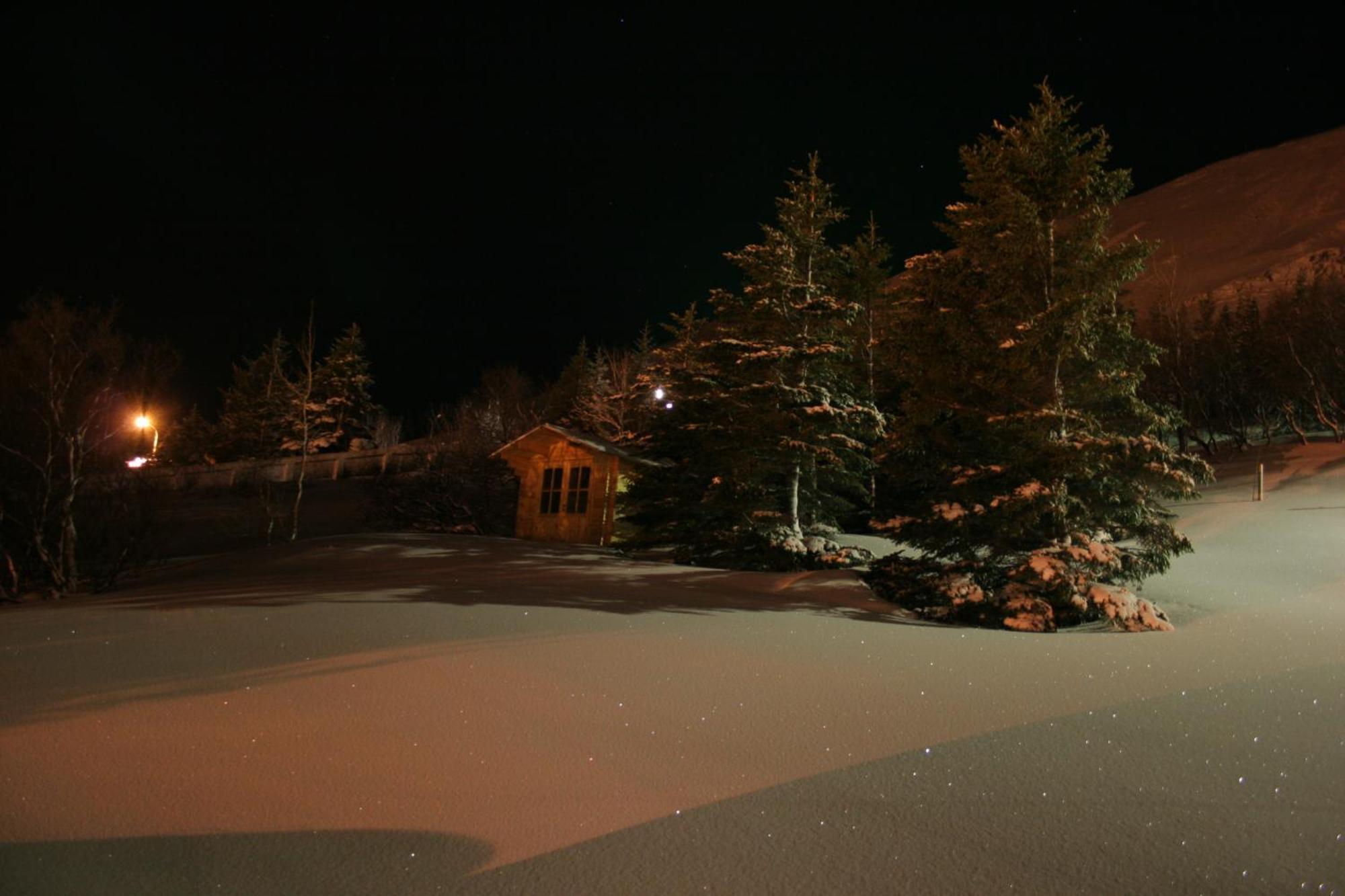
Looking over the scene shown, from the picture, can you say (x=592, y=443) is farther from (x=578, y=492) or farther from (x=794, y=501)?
(x=794, y=501)

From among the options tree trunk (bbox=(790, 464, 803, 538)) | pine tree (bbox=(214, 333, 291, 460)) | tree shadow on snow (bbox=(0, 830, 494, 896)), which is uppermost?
pine tree (bbox=(214, 333, 291, 460))

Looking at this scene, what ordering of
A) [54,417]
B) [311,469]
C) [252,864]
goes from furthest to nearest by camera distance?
[311,469]
[54,417]
[252,864]

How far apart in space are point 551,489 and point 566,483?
0.81m

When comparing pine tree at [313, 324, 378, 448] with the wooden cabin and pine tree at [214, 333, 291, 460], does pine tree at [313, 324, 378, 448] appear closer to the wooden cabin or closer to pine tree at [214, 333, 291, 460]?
pine tree at [214, 333, 291, 460]

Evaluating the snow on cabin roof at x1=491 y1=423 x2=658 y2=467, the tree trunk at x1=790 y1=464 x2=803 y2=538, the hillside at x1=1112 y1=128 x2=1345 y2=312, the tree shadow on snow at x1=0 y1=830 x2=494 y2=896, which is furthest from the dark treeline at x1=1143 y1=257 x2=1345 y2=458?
the tree shadow on snow at x1=0 y1=830 x2=494 y2=896

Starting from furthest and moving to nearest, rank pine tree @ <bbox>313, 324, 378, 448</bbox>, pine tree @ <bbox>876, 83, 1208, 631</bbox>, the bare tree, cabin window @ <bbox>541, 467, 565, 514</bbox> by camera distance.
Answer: pine tree @ <bbox>313, 324, 378, 448</bbox> < cabin window @ <bbox>541, 467, 565, 514</bbox> < the bare tree < pine tree @ <bbox>876, 83, 1208, 631</bbox>

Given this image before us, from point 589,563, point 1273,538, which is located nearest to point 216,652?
point 589,563

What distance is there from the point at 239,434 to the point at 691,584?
4790 cm

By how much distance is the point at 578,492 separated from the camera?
2509cm

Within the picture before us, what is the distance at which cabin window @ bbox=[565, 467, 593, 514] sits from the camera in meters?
24.9

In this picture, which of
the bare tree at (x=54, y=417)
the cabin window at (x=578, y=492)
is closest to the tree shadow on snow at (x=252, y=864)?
the bare tree at (x=54, y=417)

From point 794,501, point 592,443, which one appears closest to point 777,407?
point 794,501

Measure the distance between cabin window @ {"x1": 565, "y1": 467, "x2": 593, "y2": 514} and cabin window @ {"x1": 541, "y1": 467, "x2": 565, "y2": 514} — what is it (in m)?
0.43

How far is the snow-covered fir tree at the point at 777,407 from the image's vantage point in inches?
649
